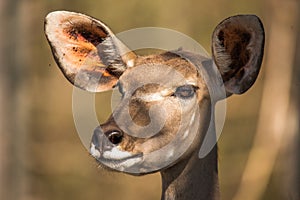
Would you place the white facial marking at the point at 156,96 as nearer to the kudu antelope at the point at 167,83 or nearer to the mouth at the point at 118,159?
the kudu antelope at the point at 167,83

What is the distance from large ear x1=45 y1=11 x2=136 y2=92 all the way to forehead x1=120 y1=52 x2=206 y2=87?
0.24 feet

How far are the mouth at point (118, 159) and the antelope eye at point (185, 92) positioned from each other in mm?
328

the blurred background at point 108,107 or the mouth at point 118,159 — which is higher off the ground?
the mouth at point 118,159

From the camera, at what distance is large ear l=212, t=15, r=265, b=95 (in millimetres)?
4082

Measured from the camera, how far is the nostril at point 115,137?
3.75 metres

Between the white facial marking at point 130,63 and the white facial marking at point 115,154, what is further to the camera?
the white facial marking at point 130,63

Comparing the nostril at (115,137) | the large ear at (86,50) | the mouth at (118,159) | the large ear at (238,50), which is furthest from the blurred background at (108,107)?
the nostril at (115,137)

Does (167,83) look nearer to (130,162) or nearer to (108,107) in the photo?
(130,162)

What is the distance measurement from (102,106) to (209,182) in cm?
351

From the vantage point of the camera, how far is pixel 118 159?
12.5 ft

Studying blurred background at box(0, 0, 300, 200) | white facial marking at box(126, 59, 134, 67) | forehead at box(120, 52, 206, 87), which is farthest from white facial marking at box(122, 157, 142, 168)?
blurred background at box(0, 0, 300, 200)

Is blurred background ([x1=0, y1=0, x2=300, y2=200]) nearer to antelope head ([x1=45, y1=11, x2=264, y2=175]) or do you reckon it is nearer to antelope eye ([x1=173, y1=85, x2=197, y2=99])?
antelope head ([x1=45, y1=11, x2=264, y2=175])

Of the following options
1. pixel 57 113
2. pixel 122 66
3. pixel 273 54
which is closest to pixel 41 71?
pixel 57 113

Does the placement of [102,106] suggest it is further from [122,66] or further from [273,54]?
[122,66]
